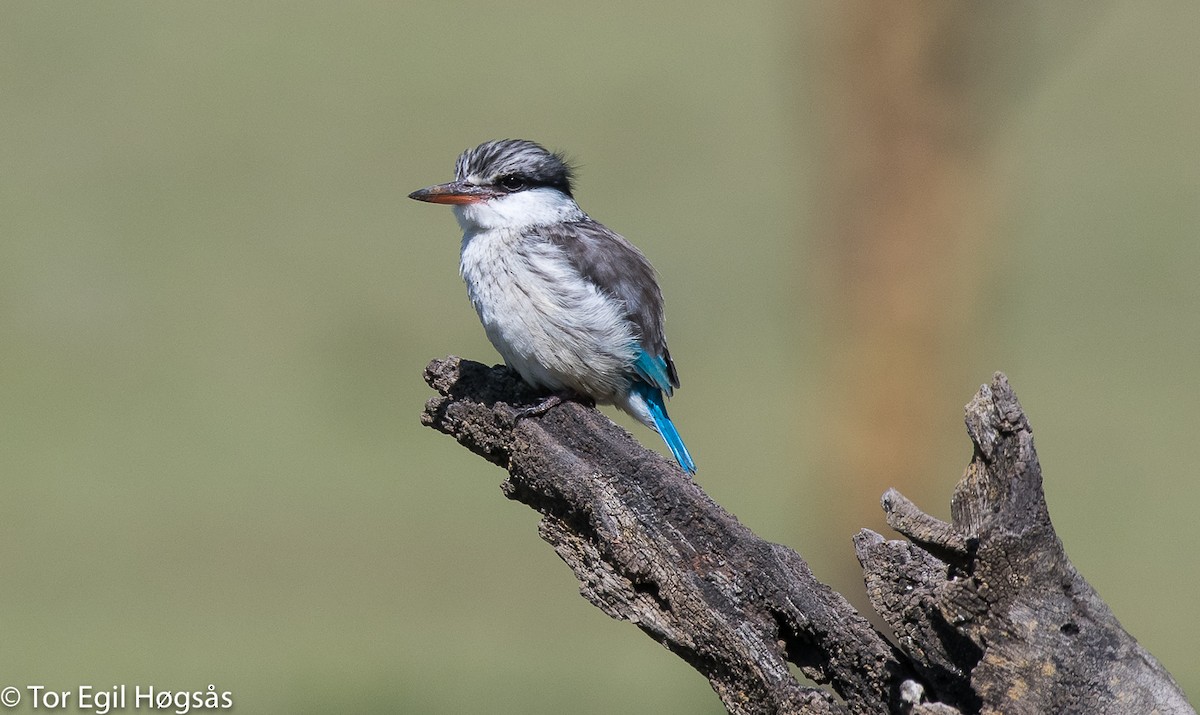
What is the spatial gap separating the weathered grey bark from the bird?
94 cm

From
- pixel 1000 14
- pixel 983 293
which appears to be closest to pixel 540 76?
pixel 983 293

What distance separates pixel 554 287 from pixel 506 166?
54 cm

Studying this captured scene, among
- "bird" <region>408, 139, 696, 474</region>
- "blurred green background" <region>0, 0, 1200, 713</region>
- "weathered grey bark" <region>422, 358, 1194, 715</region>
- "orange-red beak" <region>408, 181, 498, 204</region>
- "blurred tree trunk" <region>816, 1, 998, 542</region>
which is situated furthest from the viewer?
"blurred green background" <region>0, 0, 1200, 713</region>

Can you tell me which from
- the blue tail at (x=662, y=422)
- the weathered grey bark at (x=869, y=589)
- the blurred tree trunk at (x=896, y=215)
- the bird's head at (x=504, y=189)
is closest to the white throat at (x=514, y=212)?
the bird's head at (x=504, y=189)

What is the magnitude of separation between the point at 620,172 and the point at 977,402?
1348 cm

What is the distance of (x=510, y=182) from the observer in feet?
19.9

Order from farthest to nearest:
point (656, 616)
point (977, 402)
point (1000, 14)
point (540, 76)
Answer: point (540, 76) < point (1000, 14) < point (656, 616) < point (977, 402)

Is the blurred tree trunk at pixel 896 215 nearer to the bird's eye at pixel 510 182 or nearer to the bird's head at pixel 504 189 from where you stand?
the bird's head at pixel 504 189

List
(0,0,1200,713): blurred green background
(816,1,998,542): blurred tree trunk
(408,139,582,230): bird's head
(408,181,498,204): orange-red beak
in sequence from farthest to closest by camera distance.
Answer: (0,0,1200,713): blurred green background
(816,1,998,542): blurred tree trunk
(408,139,582,230): bird's head
(408,181,498,204): orange-red beak

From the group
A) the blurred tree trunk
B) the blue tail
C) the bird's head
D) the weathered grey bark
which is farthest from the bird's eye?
the blurred tree trunk

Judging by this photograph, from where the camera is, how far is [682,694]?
948 centimetres

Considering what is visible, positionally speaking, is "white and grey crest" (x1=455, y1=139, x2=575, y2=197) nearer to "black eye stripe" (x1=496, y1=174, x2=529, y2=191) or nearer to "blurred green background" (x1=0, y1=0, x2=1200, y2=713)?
"black eye stripe" (x1=496, y1=174, x2=529, y2=191)

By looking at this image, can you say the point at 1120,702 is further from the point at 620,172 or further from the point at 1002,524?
the point at 620,172

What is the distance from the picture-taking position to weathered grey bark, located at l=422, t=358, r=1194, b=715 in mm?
3641
